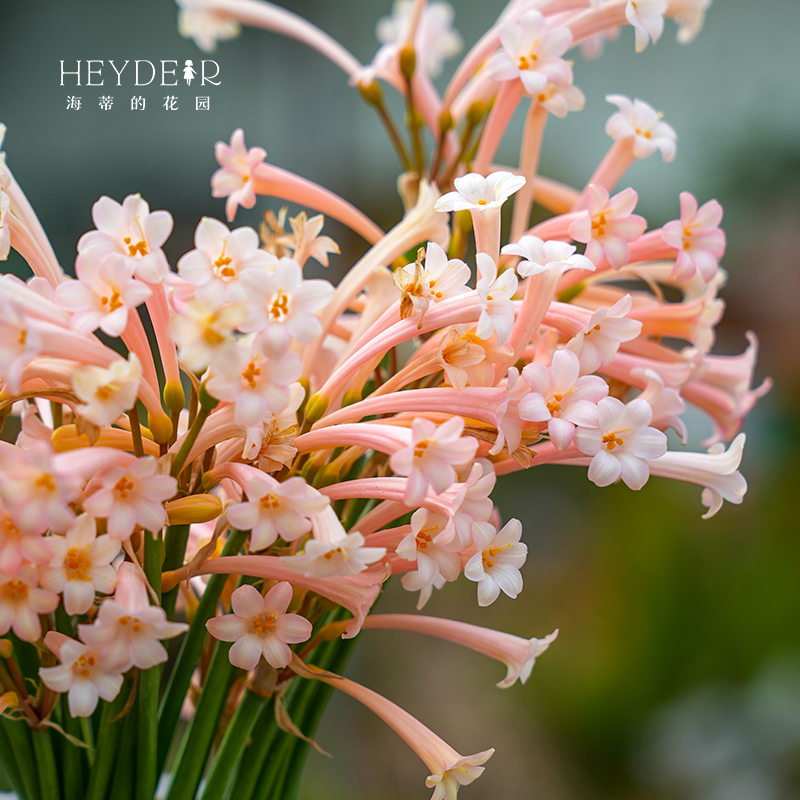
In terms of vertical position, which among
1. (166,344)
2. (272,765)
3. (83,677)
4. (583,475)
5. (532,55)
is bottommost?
(583,475)

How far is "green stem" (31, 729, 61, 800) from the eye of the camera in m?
0.35

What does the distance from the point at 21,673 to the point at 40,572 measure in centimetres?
11

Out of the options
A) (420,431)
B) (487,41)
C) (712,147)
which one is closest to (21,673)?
(420,431)

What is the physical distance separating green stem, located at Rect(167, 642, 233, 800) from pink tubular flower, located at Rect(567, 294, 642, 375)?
0.22 meters

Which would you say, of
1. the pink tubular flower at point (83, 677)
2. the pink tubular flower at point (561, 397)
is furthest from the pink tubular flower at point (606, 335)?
the pink tubular flower at point (83, 677)

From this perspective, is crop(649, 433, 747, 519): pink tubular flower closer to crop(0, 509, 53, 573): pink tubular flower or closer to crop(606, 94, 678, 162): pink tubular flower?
crop(606, 94, 678, 162): pink tubular flower

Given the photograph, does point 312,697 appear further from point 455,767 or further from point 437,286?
point 437,286

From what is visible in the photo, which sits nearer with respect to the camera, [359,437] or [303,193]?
[359,437]

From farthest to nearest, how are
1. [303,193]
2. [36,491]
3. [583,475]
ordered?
[583,475] → [303,193] → [36,491]

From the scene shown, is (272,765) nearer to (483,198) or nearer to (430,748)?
(430,748)

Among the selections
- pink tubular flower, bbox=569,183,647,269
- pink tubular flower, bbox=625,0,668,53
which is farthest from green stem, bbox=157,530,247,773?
pink tubular flower, bbox=625,0,668,53

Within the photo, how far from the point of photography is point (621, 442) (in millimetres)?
305

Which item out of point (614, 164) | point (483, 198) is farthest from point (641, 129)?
point (483, 198)

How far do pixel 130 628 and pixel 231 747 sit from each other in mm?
128
